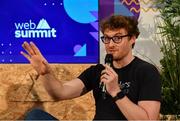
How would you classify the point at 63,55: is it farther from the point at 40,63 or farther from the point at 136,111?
the point at 136,111

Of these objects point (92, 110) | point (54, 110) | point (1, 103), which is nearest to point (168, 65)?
point (92, 110)

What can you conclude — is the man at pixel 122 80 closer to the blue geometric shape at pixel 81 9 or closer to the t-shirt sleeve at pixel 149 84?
the t-shirt sleeve at pixel 149 84

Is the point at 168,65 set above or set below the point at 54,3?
below

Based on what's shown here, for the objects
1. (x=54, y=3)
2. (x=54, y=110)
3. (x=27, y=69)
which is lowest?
(x=54, y=110)

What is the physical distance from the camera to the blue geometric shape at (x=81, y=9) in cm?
496

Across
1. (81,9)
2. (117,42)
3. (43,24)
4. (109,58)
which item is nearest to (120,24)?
(117,42)

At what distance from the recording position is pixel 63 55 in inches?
199

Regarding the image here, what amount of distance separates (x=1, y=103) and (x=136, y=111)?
112 inches

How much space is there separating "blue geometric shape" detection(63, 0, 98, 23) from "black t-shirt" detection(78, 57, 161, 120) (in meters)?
2.14

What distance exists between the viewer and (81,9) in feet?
16.4

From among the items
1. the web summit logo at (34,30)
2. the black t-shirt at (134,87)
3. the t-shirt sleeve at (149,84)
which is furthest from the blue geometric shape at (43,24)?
the t-shirt sleeve at (149,84)

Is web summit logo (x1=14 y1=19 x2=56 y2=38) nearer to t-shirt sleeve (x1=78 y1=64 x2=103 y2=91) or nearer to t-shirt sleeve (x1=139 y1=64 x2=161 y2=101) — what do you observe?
t-shirt sleeve (x1=78 y1=64 x2=103 y2=91)

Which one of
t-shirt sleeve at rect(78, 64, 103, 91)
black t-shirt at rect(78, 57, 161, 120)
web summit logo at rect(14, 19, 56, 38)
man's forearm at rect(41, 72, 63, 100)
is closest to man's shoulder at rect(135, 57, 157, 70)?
black t-shirt at rect(78, 57, 161, 120)

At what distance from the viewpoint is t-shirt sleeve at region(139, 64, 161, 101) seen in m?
2.58
